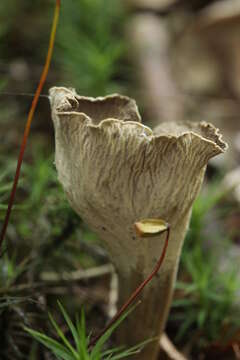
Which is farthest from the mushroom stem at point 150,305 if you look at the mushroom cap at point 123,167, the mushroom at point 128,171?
the mushroom cap at point 123,167

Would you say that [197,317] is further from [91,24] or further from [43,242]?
[91,24]

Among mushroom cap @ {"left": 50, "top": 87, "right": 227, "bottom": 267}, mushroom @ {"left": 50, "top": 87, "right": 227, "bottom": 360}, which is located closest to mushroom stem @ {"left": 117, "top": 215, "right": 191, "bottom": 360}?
mushroom @ {"left": 50, "top": 87, "right": 227, "bottom": 360}

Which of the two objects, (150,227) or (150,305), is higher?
(150,227)

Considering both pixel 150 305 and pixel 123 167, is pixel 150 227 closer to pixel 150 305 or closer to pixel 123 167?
pixel 123 167

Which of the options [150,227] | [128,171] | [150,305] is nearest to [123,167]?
[128,171]

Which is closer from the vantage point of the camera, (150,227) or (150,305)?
(150,227)

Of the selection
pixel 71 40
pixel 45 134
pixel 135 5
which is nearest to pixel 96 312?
pixel 45 134

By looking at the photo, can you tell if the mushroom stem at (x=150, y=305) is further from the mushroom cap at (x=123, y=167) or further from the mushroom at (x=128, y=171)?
the mushroom cap at (x=123, y=167)
